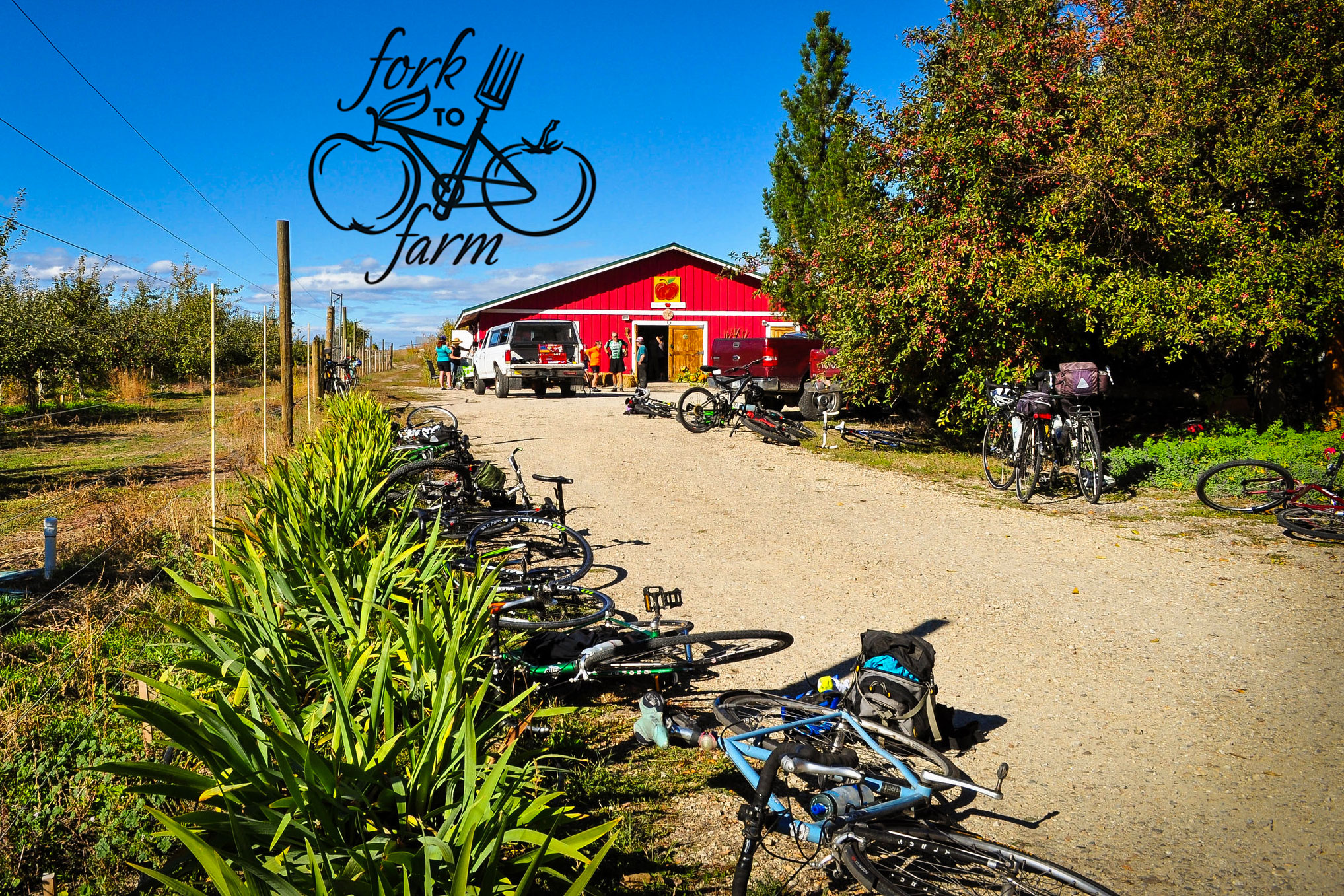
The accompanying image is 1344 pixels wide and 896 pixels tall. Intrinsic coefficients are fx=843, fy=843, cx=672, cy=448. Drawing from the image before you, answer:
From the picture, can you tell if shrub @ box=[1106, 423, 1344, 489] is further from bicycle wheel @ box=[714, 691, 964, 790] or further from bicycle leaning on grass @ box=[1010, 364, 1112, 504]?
bicycle wheel @ box=[714, 691, 964, 790]

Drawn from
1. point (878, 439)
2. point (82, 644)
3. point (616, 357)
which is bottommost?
point (82, 644)

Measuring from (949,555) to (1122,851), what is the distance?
15.2ft

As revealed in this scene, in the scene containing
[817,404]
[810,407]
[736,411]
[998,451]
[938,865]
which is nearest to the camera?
[938,865]

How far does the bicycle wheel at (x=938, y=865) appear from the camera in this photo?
255cm

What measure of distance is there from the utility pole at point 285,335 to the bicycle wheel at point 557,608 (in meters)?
7.62

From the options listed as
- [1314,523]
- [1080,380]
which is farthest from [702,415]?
[1314,523]

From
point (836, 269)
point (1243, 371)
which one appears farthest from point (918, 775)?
point (1243, 371)

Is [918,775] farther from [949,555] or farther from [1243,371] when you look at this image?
[1243,371]

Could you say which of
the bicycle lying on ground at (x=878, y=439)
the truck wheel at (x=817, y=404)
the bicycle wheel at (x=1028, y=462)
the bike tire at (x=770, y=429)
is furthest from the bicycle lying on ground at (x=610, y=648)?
the truck wheel at (x=817, y=404)

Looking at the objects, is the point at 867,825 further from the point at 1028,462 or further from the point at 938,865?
the point at 1028,462

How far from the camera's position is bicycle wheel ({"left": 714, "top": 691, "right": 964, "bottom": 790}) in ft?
11.0

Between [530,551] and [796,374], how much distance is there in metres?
13.1

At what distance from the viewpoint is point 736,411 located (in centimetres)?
1631

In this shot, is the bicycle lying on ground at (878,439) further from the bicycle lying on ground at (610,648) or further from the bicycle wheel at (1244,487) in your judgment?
the bicycle lying on ground at (610,648)
